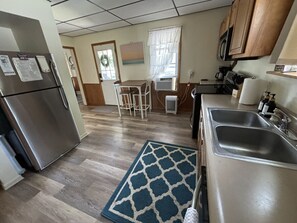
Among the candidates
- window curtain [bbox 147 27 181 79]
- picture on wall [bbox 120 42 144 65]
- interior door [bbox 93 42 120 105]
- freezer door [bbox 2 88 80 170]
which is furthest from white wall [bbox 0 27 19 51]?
window curtain [bbox 147 27 181 79]

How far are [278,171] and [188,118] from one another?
103 inches

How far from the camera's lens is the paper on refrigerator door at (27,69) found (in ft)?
5.04

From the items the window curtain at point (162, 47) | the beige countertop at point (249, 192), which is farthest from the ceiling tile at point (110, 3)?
the beige countertop at point (249, 192)

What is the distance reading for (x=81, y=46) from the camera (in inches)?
158

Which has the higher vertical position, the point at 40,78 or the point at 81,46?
the point at 81,46

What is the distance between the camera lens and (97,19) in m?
2.71

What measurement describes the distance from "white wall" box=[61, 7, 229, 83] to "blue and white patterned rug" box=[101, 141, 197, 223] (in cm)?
211

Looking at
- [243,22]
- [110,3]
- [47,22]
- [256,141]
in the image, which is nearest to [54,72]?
[47,22]

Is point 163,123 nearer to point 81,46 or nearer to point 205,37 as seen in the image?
point 205,37

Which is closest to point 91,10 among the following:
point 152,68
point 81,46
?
point 152,68

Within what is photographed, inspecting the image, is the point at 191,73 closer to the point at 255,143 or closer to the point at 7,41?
the point at 255,143

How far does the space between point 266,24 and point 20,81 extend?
8.52ft

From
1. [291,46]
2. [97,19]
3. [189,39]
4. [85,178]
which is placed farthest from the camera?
[189,39]

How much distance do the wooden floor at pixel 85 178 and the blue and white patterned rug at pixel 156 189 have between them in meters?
0.13
